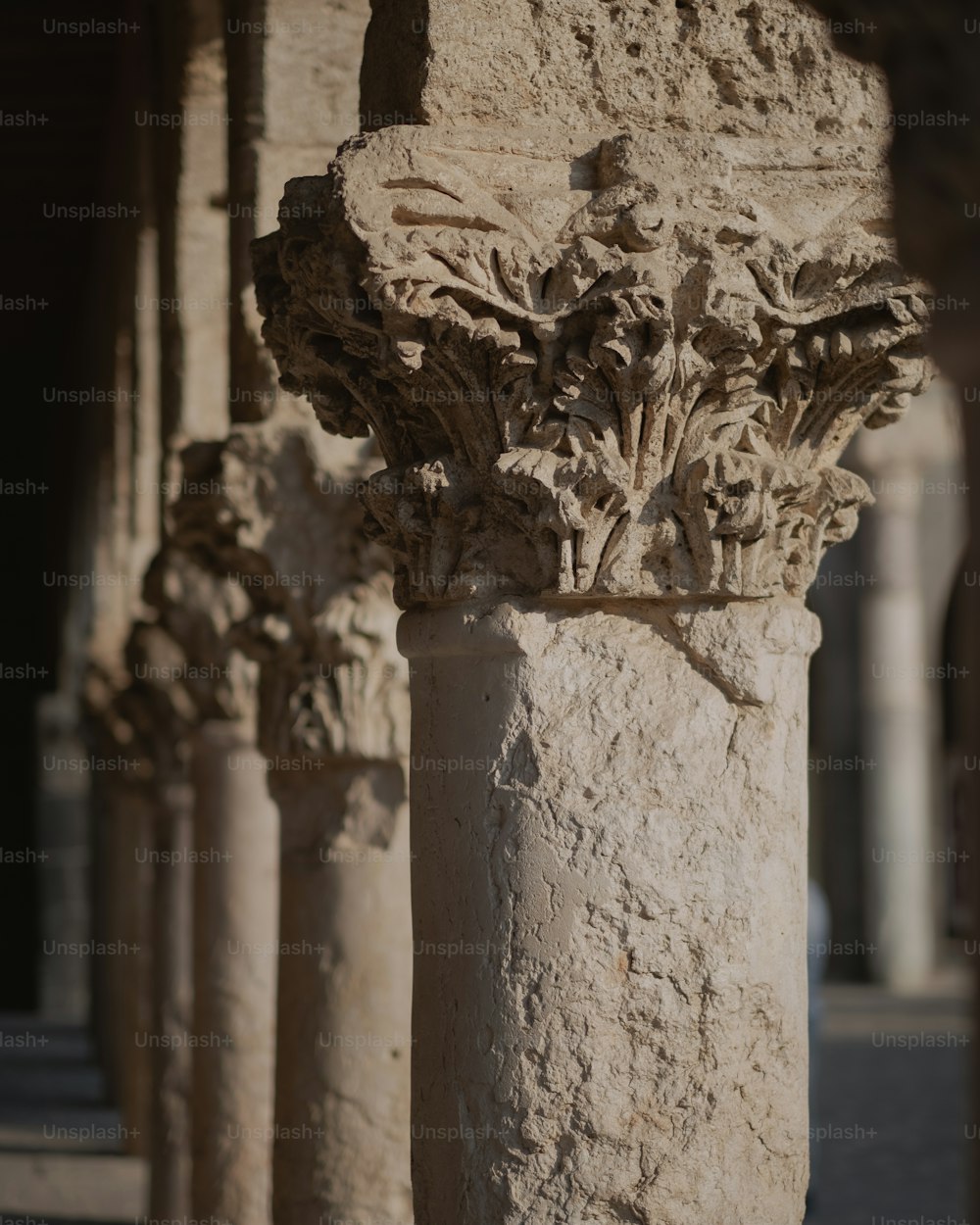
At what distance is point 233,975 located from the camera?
295 inches

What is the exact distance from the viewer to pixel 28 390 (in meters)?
19.8

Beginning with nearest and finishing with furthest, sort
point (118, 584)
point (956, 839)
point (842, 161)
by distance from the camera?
point (842, 161), point (118, 584), point (956, 839)

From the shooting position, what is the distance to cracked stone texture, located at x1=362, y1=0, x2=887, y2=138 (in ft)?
11.3

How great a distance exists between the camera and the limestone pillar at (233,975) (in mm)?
7094

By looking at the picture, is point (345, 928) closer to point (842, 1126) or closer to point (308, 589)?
point (308, 589)

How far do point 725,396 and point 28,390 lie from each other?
17.3 metres

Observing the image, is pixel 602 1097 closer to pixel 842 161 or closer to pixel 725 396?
pixel 725 396

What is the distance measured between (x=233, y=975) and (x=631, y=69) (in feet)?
15.9

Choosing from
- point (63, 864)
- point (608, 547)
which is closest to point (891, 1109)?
point (63, 864)

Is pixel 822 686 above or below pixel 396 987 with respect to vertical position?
above

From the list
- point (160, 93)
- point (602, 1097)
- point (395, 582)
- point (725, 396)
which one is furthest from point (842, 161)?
point (160, 93)

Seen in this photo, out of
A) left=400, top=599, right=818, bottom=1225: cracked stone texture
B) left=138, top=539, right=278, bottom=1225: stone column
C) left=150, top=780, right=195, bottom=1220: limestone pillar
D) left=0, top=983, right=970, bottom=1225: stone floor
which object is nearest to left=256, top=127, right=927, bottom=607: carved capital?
left=400, top=599, right=818, bottom=1225: cracked stone texture

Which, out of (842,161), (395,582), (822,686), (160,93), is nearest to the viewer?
(842,161)

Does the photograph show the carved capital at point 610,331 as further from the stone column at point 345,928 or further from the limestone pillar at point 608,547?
the stone column at point 345,928
